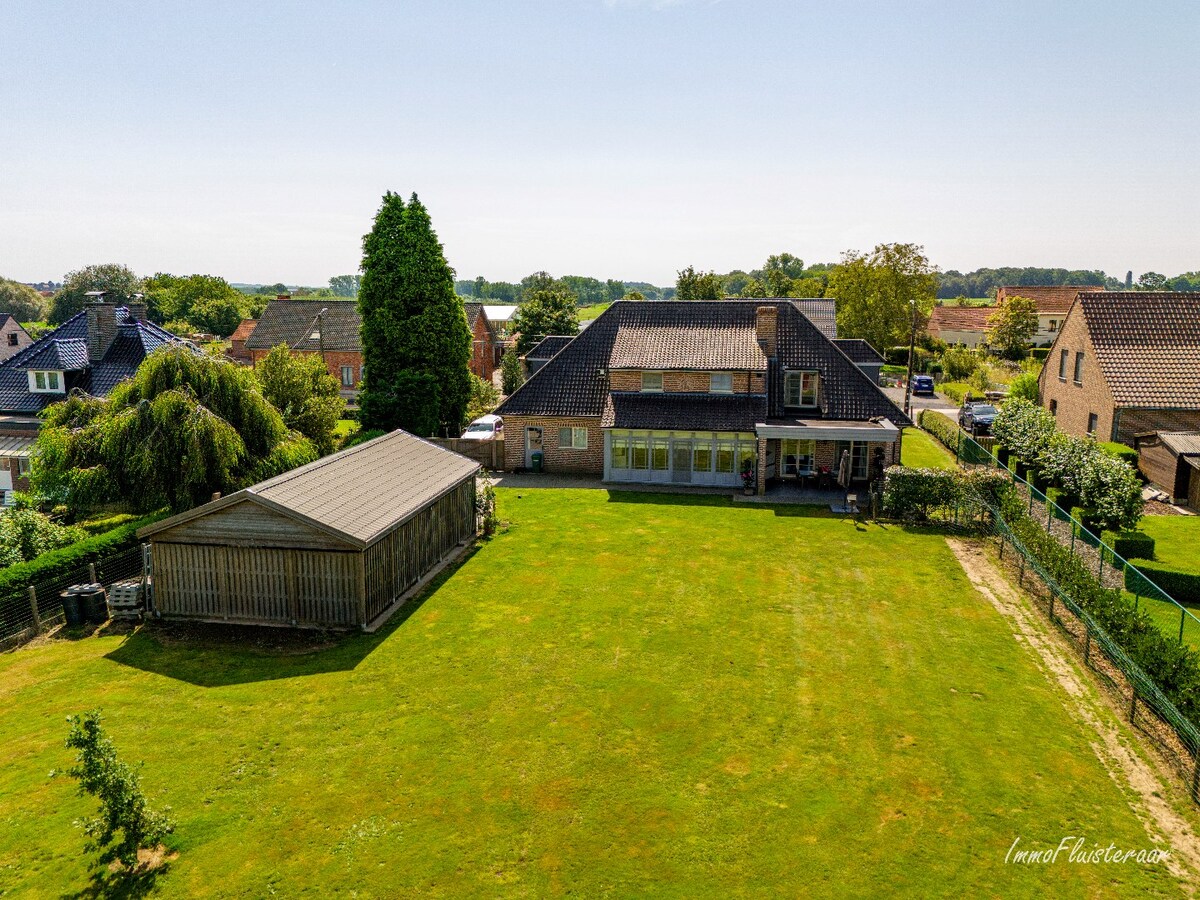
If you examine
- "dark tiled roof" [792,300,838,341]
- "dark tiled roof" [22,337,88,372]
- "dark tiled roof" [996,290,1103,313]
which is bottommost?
"dark tiled roof" [22,337,88,372]

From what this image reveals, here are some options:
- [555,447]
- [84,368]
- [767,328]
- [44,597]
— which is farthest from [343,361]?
[44,597]

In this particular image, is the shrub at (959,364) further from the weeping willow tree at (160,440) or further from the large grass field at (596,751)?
the weeping willow tree at (160,440)

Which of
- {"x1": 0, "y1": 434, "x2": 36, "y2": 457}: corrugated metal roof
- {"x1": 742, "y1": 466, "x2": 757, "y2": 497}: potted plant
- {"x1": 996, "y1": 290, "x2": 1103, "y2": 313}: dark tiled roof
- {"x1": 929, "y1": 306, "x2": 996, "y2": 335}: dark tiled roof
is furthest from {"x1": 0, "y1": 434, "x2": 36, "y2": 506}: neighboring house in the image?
{"x1": 996, "y1": 290, "x2": 1103, "y2": 313}: dark tiled roof

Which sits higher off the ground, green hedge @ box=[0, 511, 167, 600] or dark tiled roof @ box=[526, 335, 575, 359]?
dark tiled roof @ box=[526, 335, 575, 359]

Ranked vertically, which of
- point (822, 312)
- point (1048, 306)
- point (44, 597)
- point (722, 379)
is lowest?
point (44, 597)

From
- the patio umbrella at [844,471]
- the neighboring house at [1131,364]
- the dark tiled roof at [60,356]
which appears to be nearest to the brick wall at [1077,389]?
the neighboring house at [1131,364]

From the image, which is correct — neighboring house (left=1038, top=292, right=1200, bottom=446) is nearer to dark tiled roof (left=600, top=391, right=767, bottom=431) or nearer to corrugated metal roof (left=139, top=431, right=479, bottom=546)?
dark tiled roof (left=600, top=391, right=767, bottom=431)

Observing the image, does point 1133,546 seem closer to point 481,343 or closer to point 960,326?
point 481,343
